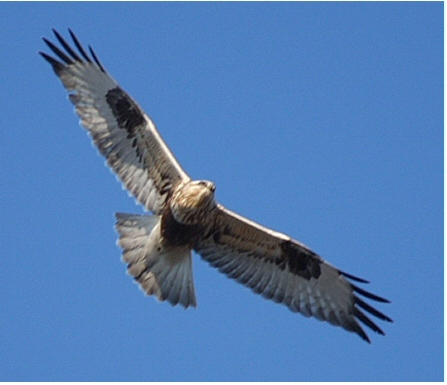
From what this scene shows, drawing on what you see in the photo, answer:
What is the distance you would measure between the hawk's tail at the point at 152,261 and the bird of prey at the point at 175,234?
0.01 meters

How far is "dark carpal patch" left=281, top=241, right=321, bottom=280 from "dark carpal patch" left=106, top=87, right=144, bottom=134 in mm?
1940

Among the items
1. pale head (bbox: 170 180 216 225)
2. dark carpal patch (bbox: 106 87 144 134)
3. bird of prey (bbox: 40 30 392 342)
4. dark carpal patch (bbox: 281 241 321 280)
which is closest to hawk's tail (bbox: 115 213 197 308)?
bird of prey (bbox: 40 30 392 342)

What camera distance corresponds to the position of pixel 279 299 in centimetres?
877

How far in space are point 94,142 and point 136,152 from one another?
1.47 ft

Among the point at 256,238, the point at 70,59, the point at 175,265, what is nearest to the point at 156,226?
the point at 175,265

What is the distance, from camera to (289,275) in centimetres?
877

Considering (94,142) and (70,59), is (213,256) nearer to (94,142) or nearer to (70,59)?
(94,142)

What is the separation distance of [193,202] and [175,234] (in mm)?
475

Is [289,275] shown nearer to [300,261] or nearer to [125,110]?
[300,261]

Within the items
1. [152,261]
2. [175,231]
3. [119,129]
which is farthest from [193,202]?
[119,129]

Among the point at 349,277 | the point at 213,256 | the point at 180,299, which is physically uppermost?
the point at 349,277

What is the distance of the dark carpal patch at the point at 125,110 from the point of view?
8531 mm

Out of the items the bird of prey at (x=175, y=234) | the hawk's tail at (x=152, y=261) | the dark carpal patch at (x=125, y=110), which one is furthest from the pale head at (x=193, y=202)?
the dark carpal patch at (x=125, y=110)

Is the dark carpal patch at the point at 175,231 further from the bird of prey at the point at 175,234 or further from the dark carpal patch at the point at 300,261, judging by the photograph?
the dark carpal patch at the point at 300,261
